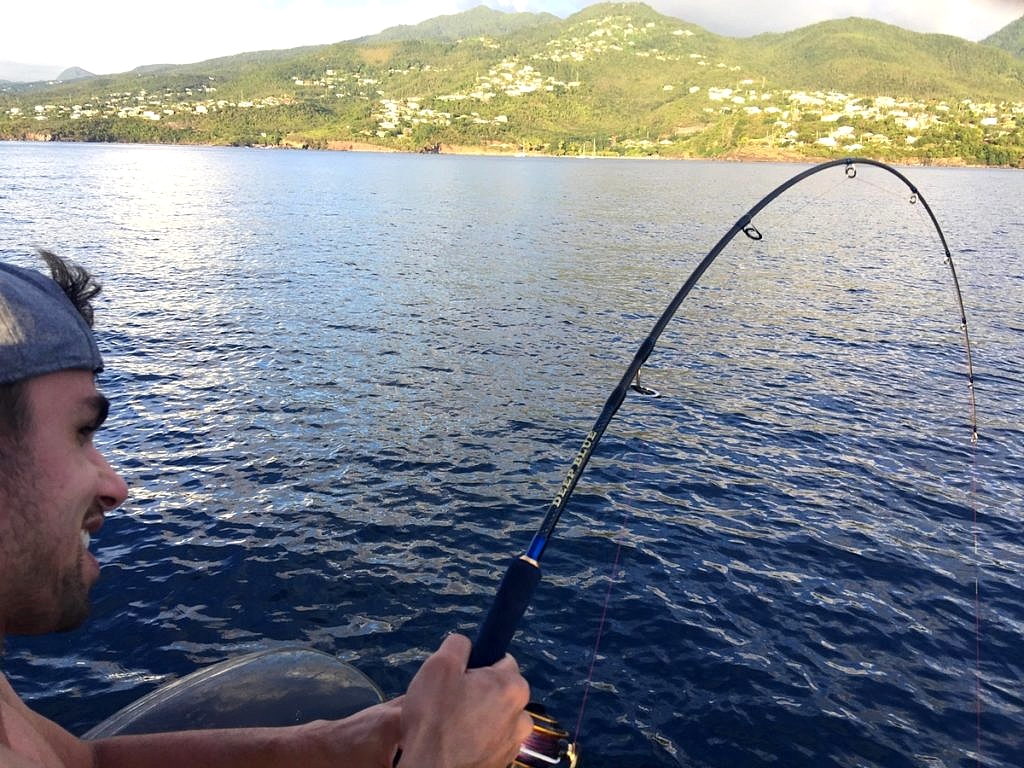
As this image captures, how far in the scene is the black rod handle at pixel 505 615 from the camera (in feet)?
8.56

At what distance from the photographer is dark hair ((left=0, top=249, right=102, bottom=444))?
2.01 metres

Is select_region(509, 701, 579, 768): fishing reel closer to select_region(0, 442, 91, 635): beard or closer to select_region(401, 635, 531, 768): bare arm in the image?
select_region(401, 635, 531, 768): bare arm

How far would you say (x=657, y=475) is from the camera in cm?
1416

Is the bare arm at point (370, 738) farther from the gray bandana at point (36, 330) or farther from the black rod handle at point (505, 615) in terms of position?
the gray bandana at point (36, 330)

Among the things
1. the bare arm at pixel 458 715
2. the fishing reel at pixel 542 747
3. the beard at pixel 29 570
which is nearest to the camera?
the beard at pixel 29 570

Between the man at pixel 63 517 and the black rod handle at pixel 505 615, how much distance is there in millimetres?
112

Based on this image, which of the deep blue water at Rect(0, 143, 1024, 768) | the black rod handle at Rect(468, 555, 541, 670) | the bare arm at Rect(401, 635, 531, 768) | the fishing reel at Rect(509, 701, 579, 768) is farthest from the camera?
the deep blue water at Rect(0, 143, 1024, 768)

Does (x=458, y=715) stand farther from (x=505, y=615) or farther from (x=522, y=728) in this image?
(x=505, y=615)

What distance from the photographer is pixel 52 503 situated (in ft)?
7.23

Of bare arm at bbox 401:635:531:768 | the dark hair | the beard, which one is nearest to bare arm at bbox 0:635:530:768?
bare arm at bbox 401:635:531:768

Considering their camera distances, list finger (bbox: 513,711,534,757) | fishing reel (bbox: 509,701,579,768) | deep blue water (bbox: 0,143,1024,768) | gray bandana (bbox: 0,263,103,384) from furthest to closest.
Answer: deep blue water (bbox: 0,143,1024,768)
fishing reel (bbox: 509,701,579,768)
finger (bbox: 513,711,534,757)
gray bandana (bbox: 0,263,103,384)

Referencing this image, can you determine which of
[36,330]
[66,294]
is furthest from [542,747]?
[66,294]

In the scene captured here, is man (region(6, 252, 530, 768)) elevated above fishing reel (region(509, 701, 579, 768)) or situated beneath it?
elevated above

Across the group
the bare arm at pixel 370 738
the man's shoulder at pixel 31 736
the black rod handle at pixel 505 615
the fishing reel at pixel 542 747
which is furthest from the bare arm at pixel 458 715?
the man's shoulder at pixel 31 736
